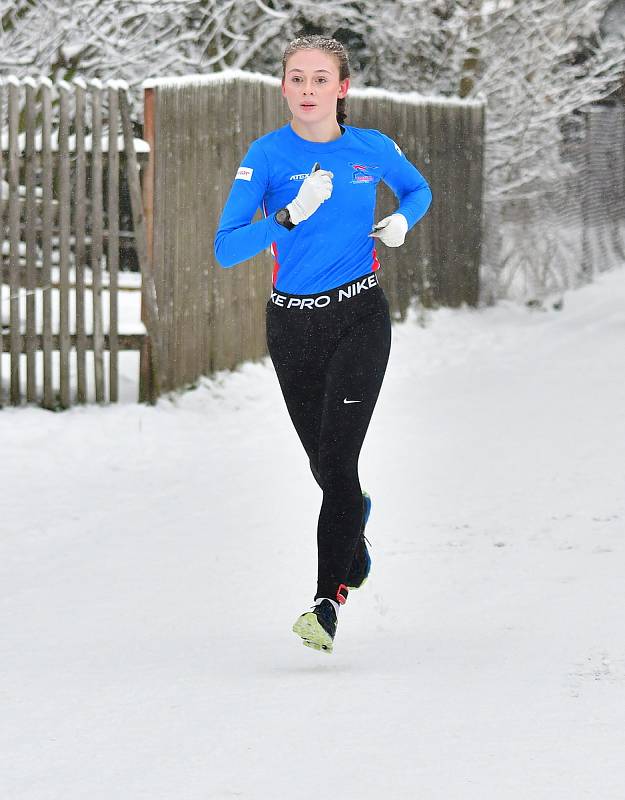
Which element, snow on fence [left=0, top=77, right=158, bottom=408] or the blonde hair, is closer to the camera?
the blonde hair

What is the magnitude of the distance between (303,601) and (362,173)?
175 cm

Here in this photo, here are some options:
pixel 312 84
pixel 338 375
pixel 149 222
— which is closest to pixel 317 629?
pixel 338 375

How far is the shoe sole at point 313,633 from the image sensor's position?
4133mm

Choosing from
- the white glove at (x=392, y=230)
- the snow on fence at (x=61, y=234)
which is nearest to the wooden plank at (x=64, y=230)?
the snow on fence at (x=61, y=234)

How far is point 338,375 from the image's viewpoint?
4.30 m

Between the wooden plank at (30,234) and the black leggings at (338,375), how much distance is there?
13.7 feet

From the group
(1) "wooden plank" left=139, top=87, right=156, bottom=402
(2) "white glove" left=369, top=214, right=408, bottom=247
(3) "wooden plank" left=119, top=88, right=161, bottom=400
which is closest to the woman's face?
(2) "white glove" left=369, top=214, right=408, bottom=247

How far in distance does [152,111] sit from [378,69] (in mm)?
6394

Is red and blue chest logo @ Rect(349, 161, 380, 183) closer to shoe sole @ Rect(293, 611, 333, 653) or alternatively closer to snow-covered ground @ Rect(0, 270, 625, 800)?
shoe sole @ Rect(293, 611, 333, 653)

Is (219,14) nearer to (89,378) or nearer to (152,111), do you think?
A: (152,111)

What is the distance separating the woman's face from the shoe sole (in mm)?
1596

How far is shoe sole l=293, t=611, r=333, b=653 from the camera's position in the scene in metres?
4.13

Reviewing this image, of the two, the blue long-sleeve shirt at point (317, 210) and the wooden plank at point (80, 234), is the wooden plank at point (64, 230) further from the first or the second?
the blue long-sleeve shirt at point (317, 210)

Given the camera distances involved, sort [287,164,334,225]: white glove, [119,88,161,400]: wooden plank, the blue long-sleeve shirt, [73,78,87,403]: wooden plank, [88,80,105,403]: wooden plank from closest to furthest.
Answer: [287,164,334,225]: white glove, the blue long-sleeve shirt, [73,78,87,403]: wooden plank, [88,80,105,403]: wooden plank, [119,88,161,400]: wooden plank
